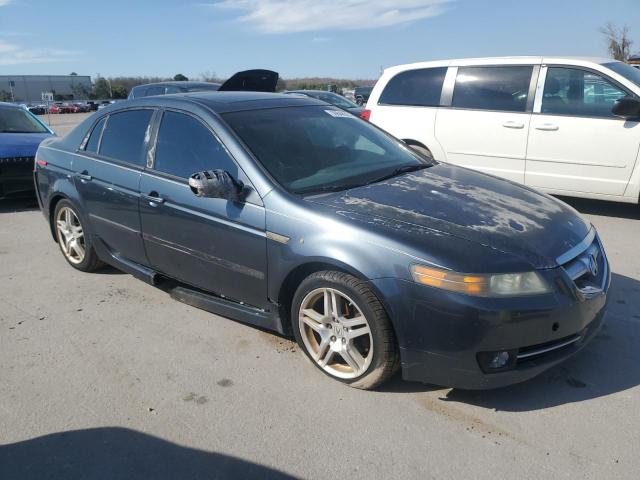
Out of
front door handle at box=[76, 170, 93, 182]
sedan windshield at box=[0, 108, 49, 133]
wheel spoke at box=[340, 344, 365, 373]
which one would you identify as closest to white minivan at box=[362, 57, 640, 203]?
front door handle at box=[76, 170, 93, 182]

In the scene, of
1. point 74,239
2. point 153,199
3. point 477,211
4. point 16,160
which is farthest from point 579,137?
point 16,160

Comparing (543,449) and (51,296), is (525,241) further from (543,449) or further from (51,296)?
(51,296)

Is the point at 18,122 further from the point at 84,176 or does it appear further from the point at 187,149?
the point at 187,149

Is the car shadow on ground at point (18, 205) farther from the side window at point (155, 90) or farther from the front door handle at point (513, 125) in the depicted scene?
the front door handle at point (513, 125)

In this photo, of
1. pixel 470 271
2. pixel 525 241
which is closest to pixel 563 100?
pixel 525 241

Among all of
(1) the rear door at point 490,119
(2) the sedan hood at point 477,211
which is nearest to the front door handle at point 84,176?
(2) the sedan hood at point 477,211

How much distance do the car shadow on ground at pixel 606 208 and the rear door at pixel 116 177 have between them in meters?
5.25

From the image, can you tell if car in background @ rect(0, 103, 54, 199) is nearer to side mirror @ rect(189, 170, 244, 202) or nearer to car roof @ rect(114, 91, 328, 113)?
car roof @ rect(114, 91, 328, 113)

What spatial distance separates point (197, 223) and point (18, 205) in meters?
6.24

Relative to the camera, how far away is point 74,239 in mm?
5094

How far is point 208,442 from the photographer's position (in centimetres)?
268

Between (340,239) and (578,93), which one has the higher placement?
(578,93)

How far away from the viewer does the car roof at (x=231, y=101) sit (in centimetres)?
389

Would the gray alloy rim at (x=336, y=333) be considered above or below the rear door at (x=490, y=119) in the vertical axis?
below
